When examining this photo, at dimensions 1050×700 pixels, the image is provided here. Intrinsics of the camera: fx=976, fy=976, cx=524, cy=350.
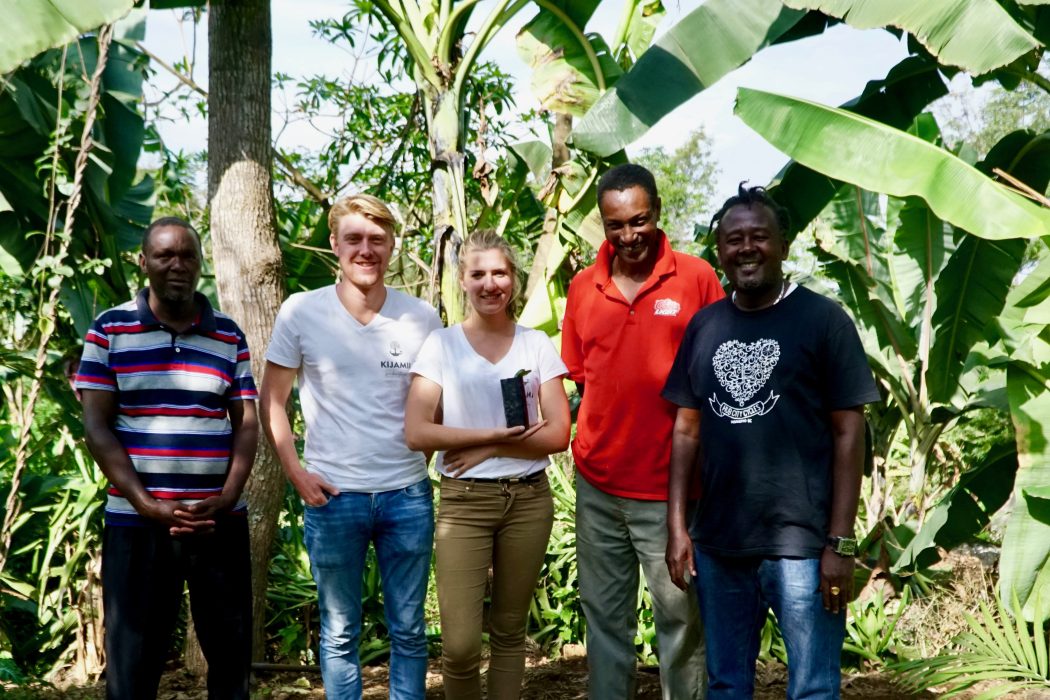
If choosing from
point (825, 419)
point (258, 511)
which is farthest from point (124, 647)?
point (825, 419)

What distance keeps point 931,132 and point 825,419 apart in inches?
155

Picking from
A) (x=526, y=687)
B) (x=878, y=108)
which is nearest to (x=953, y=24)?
(x=878, y=108)

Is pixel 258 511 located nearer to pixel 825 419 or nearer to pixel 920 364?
pixel 825 419

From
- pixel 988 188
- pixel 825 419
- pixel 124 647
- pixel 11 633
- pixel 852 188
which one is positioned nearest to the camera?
pixel 825 419

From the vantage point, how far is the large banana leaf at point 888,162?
366cm

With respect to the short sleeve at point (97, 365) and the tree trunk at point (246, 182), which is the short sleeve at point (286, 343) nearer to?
the short sleeve at point (97, 365)

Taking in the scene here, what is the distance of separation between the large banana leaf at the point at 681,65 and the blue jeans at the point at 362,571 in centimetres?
227

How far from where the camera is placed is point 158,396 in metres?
3.16

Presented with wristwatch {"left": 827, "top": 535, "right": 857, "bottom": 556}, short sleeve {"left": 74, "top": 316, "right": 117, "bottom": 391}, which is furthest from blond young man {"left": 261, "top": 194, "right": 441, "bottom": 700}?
wristwatch {"left": 827, "top": 535, "right": 857, "bottom": 556}

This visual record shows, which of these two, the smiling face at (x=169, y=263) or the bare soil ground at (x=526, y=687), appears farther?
the bare soil ground at (x=526, y=687)

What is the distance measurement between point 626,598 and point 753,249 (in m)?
1.37

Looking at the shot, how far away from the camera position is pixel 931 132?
6035mm

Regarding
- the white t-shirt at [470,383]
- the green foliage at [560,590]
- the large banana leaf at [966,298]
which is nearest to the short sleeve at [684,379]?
the white t-shirt at [470,383]

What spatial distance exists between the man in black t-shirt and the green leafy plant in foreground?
5.57ft
